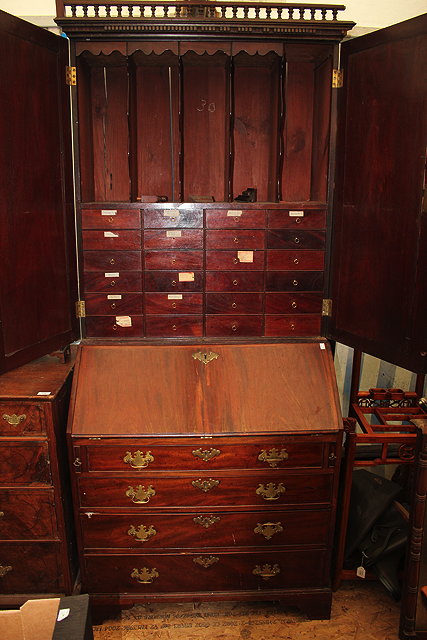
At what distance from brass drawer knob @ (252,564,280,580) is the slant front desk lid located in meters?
0.71

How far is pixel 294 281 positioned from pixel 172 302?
0.60 meters

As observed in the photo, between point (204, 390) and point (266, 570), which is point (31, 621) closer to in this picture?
point (204, 390)

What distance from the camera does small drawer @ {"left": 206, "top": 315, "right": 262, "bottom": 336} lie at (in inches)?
95.2

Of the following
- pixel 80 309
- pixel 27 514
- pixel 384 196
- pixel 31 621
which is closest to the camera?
pixel 31 621

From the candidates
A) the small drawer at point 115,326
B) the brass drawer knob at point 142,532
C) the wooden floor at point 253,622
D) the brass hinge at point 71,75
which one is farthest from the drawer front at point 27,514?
the brass hinge at point 71,75

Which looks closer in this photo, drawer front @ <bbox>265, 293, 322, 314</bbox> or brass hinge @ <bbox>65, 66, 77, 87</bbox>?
brass hinge @ <bbox>65, 66, 77, 87</bbox>

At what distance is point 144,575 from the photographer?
2.38 metres

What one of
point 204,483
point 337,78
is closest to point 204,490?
point 204,483

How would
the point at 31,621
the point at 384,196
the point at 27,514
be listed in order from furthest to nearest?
the point at 27,514 < the point at 384,196 < the point at 31,621

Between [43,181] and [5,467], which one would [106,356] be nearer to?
[5,467]

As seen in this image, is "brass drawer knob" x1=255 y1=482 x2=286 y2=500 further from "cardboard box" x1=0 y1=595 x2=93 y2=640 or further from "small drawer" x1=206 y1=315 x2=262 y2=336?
"cardboard box" x1=0 y1=595 x2=93 y2=640

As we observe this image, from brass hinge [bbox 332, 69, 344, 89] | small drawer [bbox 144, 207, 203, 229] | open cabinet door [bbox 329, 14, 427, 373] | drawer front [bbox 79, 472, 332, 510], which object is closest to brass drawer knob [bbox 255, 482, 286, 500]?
drawer front [bbox 79, 472, 332, 510]

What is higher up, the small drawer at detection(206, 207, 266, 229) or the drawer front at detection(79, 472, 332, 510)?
the small drawer at detection(206, 207, 266, 229)

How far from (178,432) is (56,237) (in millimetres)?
1046
